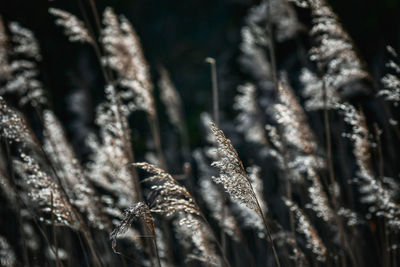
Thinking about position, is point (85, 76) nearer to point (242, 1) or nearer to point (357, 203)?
point (242, 1)

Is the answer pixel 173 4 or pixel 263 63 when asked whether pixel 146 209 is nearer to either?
pixel 263 63

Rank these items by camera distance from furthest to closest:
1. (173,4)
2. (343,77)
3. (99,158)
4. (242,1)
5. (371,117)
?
1. (173,4)
2. (242,1)
3. (371,117)
4. (99,158)
5. (343,77)

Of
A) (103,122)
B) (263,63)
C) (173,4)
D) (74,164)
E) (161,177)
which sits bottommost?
(161,177)

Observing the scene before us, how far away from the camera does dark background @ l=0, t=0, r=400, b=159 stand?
205 inches

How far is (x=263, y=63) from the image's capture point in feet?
10.5

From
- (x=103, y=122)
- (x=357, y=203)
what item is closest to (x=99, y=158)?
(x=103, y=122)

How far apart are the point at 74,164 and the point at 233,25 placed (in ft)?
13.0

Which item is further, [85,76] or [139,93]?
[85,76]

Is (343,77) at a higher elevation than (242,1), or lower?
lower

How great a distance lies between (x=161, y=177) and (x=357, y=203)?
8.95 ft

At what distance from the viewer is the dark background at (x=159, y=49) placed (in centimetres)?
520

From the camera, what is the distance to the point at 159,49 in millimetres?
6148

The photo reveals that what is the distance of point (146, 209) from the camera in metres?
1.06

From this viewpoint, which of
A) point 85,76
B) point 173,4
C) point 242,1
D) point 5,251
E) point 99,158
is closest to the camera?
point 5,251
